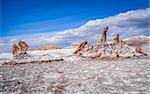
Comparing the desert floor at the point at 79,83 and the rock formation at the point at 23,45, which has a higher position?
the rock formation at the point at 23,45

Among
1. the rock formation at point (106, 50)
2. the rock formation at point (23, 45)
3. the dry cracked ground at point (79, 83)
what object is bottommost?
the dry cracked ground at point (79, 83)

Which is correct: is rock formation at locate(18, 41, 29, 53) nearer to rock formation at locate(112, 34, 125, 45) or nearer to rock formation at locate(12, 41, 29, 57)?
rock formation at locate(12, 41, 29, 57)

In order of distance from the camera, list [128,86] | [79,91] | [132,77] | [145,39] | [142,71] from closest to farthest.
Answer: [79,91], [128,86], [132,77], [142,71], [145,39]

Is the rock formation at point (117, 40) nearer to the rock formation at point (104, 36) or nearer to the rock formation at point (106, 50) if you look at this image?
the rock formation at point (106, 50)

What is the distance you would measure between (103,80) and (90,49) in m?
16.4

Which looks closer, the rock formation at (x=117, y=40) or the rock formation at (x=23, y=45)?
the rock formation at (x=23, y=45)

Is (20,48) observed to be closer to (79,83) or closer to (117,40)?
(117,40)

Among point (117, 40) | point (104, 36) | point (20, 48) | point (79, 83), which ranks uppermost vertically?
point (104, 36)

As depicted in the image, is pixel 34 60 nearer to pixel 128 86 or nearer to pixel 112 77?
pixel 112 77

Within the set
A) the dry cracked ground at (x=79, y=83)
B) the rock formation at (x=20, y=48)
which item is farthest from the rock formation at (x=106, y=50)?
the dry cracked ground at (x=79, y=83)

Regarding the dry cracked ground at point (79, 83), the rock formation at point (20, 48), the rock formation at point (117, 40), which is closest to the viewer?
the dry cracked ground at point (79, 83)

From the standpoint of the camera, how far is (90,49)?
2945cm

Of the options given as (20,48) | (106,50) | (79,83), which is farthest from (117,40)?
(79,83)

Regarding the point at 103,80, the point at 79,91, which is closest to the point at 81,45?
the point at 103,80
